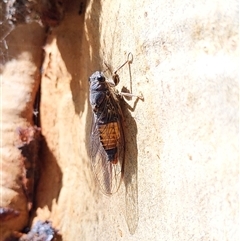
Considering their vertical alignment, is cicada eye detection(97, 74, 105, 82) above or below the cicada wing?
above

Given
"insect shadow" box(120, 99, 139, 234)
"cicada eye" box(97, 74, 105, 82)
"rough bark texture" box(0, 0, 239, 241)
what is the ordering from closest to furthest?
"rough bark texture" box(0, 0, 239, 241)
"insect shadow" box(120, 99, 139, 234)
"cicada eye" box(97, 74, 105, 82)

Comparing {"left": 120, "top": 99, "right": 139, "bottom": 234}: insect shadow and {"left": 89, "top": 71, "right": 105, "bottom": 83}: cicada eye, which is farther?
{"left": 89, "top": 71, "right": 105, "bottom": 83}: cicada eye

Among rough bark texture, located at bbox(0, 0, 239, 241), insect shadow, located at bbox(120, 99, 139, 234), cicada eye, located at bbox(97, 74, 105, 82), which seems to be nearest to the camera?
rough bark texture, located at bbox(0, 0, 239, 241)

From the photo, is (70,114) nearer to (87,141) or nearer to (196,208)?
(87,141)

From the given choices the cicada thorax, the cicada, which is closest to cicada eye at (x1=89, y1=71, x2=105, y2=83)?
the cicada

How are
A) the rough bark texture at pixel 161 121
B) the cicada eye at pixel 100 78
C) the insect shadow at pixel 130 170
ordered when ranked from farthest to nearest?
the cicada eye at pixel 100 78 < the insect shadow at pixel 130 170 < the rough bark texture at pixel 161 121

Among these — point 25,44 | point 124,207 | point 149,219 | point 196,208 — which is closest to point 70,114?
point 25,44

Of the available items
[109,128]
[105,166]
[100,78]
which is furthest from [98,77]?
[105,166]

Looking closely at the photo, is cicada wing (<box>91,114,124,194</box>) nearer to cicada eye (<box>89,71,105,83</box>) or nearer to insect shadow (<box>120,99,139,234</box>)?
insect shadow (<box>120,99,139,234</box>)

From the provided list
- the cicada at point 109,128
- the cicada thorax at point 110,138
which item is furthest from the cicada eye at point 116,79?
the cicada thorax at point 110,138

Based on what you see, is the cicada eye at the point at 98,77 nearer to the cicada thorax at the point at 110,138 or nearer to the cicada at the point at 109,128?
the cicada at the point at 109,128

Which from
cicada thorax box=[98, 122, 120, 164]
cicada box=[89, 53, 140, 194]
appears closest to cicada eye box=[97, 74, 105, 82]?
cicada box=[89, 53, 140, 194]
